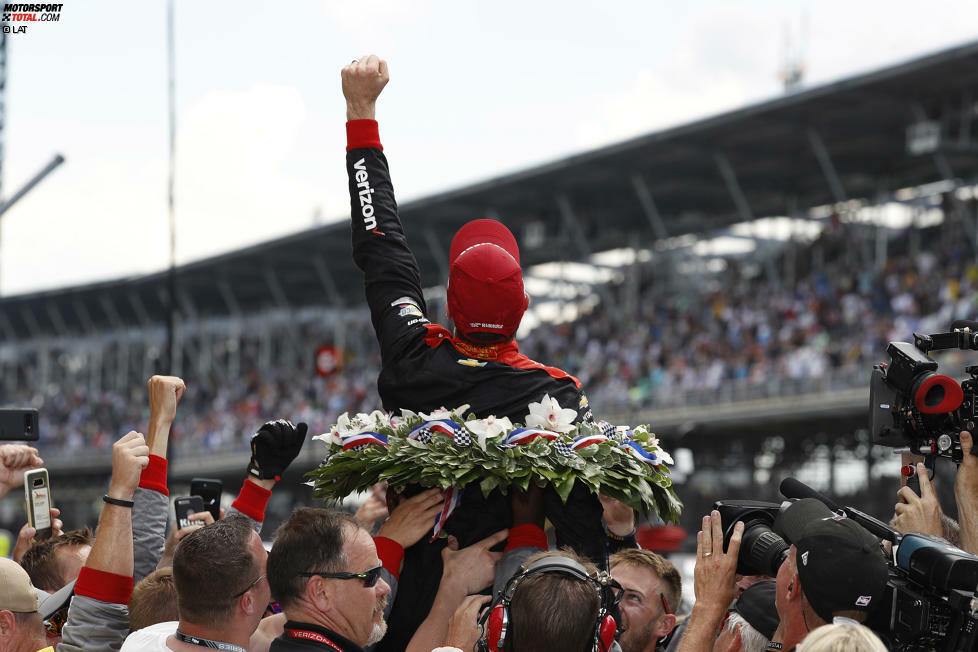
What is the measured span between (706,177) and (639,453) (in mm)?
26626

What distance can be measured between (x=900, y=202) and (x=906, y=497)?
23.9 meters

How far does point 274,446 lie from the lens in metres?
4.31

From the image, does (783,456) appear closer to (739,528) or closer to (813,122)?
(813,122)

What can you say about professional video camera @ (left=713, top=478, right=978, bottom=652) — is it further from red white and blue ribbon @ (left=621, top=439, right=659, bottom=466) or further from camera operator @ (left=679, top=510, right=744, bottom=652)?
red white and blue ribbon @ (left=621, top=439, right=659, bottom=466)

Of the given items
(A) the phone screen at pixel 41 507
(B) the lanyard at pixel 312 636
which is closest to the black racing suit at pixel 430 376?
(B) the lanyard at pixel 312 636

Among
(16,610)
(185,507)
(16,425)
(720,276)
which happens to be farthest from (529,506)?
(720,276)

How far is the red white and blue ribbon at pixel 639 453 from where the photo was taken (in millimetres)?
3547

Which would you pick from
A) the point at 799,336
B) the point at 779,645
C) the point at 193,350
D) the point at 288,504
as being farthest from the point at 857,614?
the point at 193,350

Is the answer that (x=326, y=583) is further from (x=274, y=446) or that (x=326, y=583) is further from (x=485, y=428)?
(x=274, y=446)

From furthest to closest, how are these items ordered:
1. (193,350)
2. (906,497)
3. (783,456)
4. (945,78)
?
(193,350), (783,456), (945,78), (906,497)

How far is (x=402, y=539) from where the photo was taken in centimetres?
360

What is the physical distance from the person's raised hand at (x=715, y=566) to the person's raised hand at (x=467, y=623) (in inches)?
25.5

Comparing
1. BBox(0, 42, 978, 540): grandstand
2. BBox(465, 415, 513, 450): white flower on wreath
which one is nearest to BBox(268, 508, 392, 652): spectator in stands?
BBox(465, 415, 513, 450): white flower on wreath

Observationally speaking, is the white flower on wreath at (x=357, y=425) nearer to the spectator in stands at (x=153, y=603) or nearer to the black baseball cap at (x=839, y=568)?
the spectator in stands at (x=153, y=603)
